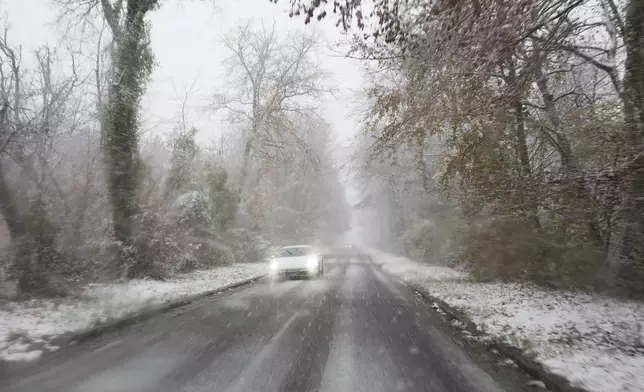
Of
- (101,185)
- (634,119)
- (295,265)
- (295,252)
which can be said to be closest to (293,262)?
(295,265)

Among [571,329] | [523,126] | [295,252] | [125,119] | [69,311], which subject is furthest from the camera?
[295,252]

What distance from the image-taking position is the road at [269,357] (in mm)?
4508

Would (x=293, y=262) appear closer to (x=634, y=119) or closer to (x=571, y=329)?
(x=571, y=329)

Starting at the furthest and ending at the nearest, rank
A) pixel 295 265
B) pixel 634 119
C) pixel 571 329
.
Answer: pixel 295 265 → pixel 571 329 → pixel 634 119

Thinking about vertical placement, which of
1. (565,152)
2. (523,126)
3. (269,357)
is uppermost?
(523,126)

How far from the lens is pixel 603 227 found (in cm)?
893

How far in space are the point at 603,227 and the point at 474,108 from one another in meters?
4.72

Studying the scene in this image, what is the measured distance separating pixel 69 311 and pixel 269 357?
16.1ft

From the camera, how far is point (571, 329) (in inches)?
272

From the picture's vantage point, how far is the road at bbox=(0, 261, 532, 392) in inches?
177

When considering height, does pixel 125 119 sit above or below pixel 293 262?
above

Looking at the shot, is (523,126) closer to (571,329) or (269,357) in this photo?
(571,329)

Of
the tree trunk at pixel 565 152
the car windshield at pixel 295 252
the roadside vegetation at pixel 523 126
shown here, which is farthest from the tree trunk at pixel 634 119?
the car windshield at pixel 295 252

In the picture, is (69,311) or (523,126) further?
(523,126)
